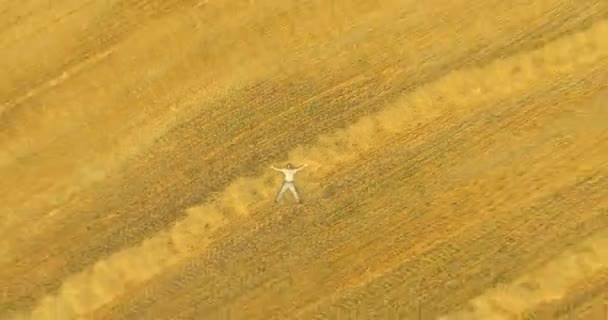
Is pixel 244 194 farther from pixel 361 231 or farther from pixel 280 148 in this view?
pixel 361 231

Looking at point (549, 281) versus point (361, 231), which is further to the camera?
point (361, 231)

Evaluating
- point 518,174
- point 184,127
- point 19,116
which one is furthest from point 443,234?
point 19,116

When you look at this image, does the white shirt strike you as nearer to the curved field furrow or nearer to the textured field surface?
the textured field surface

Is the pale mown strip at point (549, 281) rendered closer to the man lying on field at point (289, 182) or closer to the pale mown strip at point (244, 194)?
the pale mown strip at point (244, 194)

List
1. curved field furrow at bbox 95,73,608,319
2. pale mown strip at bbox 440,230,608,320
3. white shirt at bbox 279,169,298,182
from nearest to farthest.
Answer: pale mown strip at bbox 440,230,608,320 < curved field furrow at bbox 95,73,608,319 < white shirt at bbox 279,169,298,182

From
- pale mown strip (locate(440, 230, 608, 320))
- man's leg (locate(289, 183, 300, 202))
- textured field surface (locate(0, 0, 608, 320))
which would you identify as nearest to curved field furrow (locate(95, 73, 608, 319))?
textured field surface (locate(0, 0, 608, 320))

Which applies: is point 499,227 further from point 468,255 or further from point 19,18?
point 19,18

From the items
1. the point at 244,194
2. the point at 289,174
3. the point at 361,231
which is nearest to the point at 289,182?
the point at 289,174

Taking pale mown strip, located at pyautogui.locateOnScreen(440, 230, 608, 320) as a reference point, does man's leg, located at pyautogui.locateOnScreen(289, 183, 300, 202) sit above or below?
above
